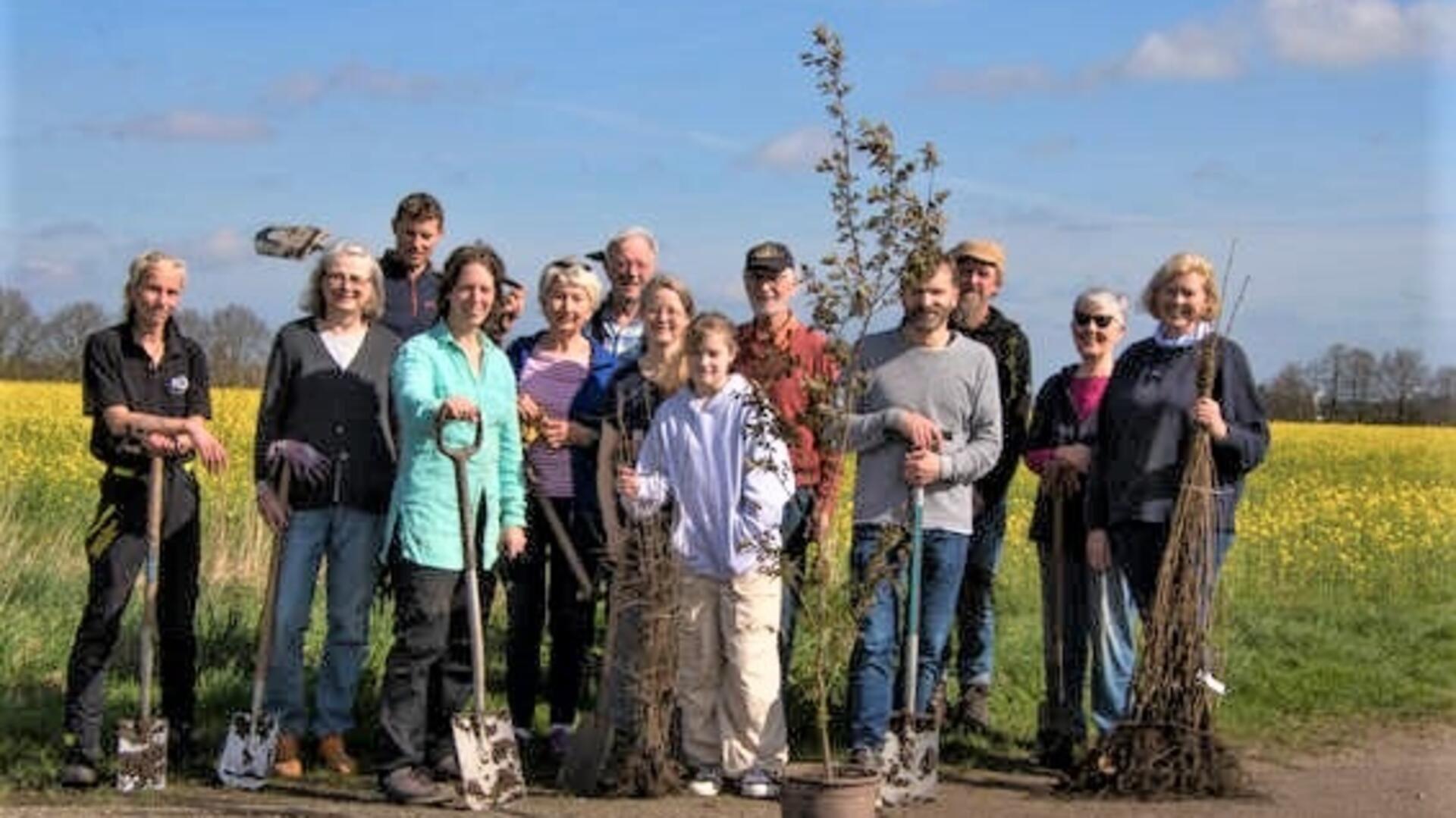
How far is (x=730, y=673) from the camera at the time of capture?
7.24 metres

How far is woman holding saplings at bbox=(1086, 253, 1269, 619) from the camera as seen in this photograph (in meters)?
7.30

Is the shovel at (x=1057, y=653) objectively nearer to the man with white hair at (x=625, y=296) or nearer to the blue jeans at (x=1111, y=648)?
the blue jeans at (x=1111, y=648)

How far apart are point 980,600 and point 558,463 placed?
212cm

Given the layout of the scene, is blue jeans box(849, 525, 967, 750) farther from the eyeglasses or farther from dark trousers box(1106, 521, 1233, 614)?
the eyeglasses

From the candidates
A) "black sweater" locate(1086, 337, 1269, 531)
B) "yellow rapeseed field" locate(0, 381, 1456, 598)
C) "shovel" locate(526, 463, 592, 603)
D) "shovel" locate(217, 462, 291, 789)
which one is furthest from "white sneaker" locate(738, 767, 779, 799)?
"yellow rapeseed field" locate(0, 381, 1456, 598)

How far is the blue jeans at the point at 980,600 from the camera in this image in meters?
8.45

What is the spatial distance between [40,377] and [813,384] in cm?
1762

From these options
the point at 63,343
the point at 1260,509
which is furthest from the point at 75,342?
the point at 1260,509

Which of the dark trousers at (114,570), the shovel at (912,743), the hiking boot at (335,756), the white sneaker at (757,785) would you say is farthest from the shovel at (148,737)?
the shovel at (912,743)

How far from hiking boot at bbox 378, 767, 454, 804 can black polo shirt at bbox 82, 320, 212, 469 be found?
1570mm

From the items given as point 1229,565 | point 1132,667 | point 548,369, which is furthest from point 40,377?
point 1132,667

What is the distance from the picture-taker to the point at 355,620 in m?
7.39

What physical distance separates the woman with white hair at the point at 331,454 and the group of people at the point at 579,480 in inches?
0.4

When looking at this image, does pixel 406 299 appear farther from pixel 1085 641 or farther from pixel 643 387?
pixel 1085 641
